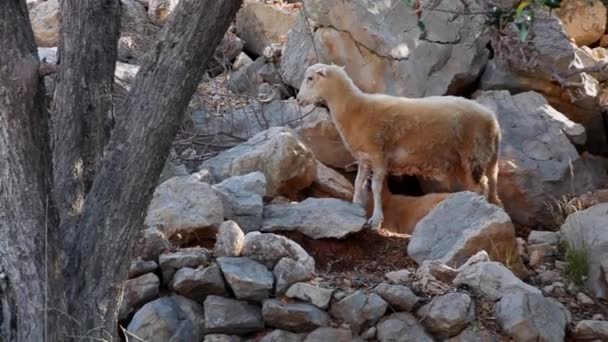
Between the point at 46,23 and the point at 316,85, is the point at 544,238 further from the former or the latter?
the point at 46,23

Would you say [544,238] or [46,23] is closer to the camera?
[544,238]

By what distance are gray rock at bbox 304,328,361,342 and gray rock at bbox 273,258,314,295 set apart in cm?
34

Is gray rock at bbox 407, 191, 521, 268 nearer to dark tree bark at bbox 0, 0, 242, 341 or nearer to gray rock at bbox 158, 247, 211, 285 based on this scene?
gray rock at bbox 158, 247, 211, 285

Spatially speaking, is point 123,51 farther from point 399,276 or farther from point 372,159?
point 399,276

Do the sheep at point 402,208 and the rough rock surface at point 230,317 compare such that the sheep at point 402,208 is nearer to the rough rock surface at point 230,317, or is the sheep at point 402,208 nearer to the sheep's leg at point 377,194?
the sheep's leg at point 377,194

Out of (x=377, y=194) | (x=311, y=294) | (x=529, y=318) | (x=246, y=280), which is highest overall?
(x=246, y=280)

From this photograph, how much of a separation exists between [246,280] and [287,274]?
0.28 meters

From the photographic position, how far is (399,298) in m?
6.51

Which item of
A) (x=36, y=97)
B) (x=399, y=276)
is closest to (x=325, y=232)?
(x=399, y=276)

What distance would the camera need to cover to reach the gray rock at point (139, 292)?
6492mm

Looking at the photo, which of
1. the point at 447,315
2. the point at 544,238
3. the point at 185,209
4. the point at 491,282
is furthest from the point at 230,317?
the point at 544,238

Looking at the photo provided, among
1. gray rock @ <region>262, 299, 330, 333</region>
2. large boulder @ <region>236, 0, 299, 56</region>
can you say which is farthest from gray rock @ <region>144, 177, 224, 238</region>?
large boulder @ <region>236, 0, 299, 56</region>

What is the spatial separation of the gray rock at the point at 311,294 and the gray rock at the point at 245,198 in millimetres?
1151

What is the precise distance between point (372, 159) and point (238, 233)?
7.64ft
